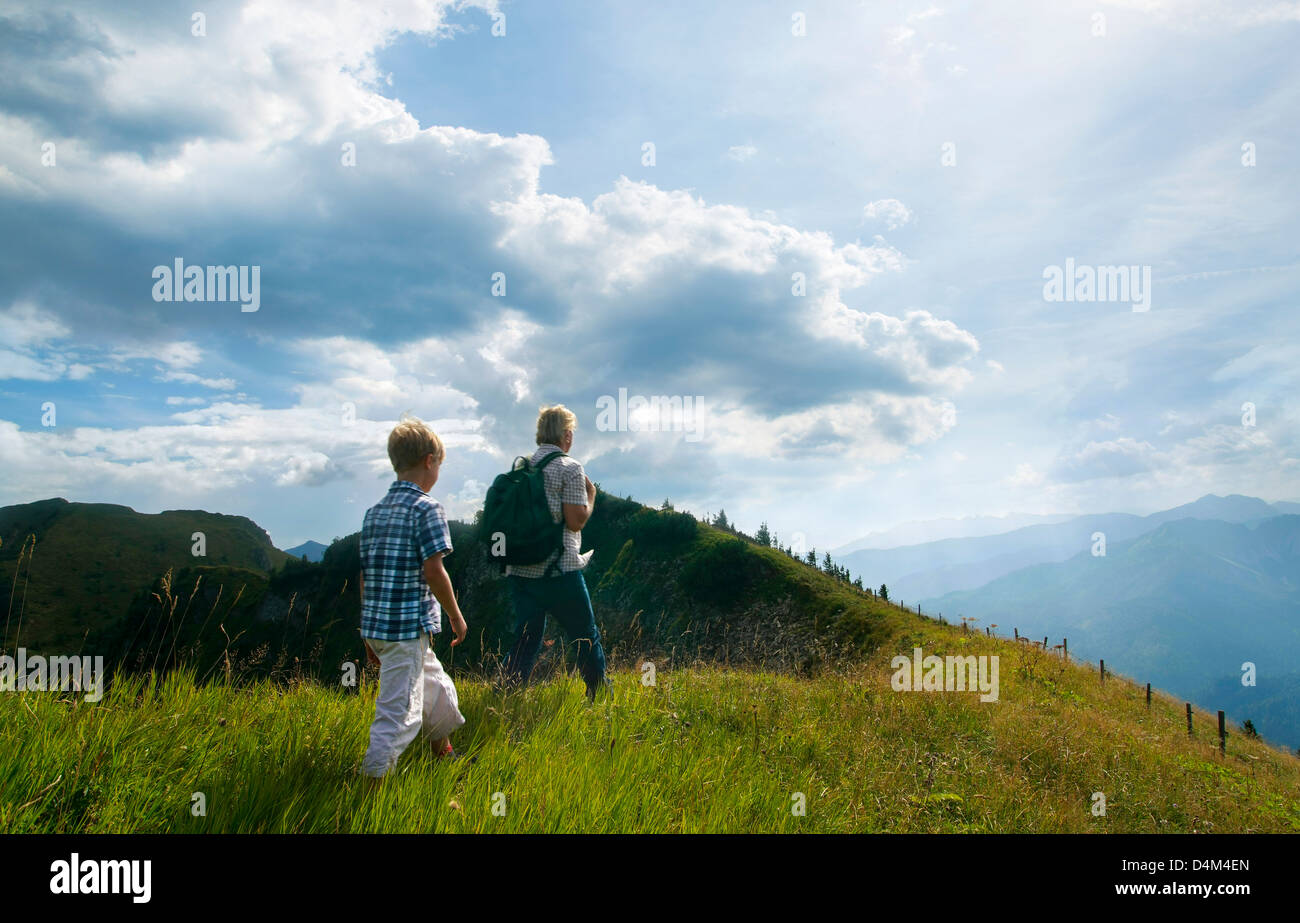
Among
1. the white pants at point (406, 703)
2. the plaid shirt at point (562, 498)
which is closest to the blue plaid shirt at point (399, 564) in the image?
the white pants at point (406, 703)

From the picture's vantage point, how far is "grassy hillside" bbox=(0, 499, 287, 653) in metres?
112

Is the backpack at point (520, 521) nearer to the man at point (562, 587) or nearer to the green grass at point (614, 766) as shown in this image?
the man at point (562, 587)

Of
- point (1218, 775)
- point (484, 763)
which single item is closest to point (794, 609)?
point (1218, 775)

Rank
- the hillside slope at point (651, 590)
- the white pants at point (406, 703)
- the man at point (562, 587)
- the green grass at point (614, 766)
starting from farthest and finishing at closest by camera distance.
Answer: the hillside slope at point (651, 590), the man at point (562, 587), the white pants at point (406, 703), the green grass at point (614, 766)

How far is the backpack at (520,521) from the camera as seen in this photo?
5.14 meters

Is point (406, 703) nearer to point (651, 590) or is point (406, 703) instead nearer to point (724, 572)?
point (724, 572)

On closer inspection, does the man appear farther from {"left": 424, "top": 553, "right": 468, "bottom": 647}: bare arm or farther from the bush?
the bush

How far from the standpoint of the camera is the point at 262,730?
3.81 m

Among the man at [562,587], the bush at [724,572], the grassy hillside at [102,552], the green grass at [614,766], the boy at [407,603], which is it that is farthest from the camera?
the grassy hillside at [102,552]

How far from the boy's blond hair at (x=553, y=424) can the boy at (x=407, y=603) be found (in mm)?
1633
